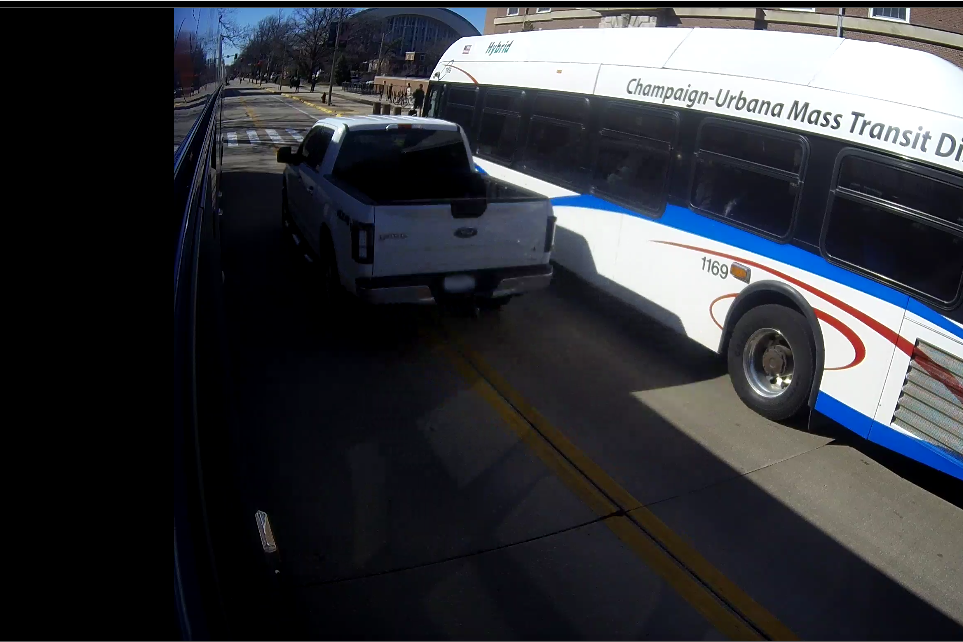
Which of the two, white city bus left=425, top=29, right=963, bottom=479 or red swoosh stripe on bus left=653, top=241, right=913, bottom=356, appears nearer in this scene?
white city bus left=425, top=29, right=963, bottom=479

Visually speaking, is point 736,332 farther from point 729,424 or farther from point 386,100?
point 386,100

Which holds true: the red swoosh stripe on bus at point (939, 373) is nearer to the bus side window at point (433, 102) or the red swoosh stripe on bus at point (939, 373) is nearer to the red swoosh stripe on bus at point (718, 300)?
the red swoosh stripe on bus at point (718, 300)

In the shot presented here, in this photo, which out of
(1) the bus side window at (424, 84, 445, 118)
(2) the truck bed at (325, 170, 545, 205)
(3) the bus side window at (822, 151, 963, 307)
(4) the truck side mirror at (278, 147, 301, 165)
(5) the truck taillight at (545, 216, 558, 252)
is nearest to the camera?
(3) the bus side window at (822, 151, 963, 307)

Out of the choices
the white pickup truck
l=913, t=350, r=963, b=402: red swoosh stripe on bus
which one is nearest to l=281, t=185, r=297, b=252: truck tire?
the white pickup truck

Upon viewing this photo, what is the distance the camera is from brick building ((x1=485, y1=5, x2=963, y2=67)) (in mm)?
5906

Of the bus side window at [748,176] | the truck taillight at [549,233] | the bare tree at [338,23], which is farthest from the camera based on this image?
the truck taillight at [549,233]

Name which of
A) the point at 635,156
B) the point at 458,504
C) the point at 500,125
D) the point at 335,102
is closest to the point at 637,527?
the point at 458,504

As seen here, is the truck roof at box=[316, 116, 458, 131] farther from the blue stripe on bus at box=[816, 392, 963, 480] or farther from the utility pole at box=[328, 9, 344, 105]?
the blue stripe on bus at box=[816, 392, 963, 480]

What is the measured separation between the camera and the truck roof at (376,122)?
302 inches

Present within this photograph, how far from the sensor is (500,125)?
982 cm

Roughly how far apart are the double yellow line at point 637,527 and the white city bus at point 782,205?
1.80 meters

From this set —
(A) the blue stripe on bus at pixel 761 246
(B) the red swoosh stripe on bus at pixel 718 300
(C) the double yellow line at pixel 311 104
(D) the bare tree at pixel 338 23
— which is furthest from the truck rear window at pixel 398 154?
(B) the red swoosh stripe on bus at pixel 718 300

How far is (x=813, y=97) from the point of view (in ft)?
18.5

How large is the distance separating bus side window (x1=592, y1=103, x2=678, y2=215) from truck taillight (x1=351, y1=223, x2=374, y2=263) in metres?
2.68
